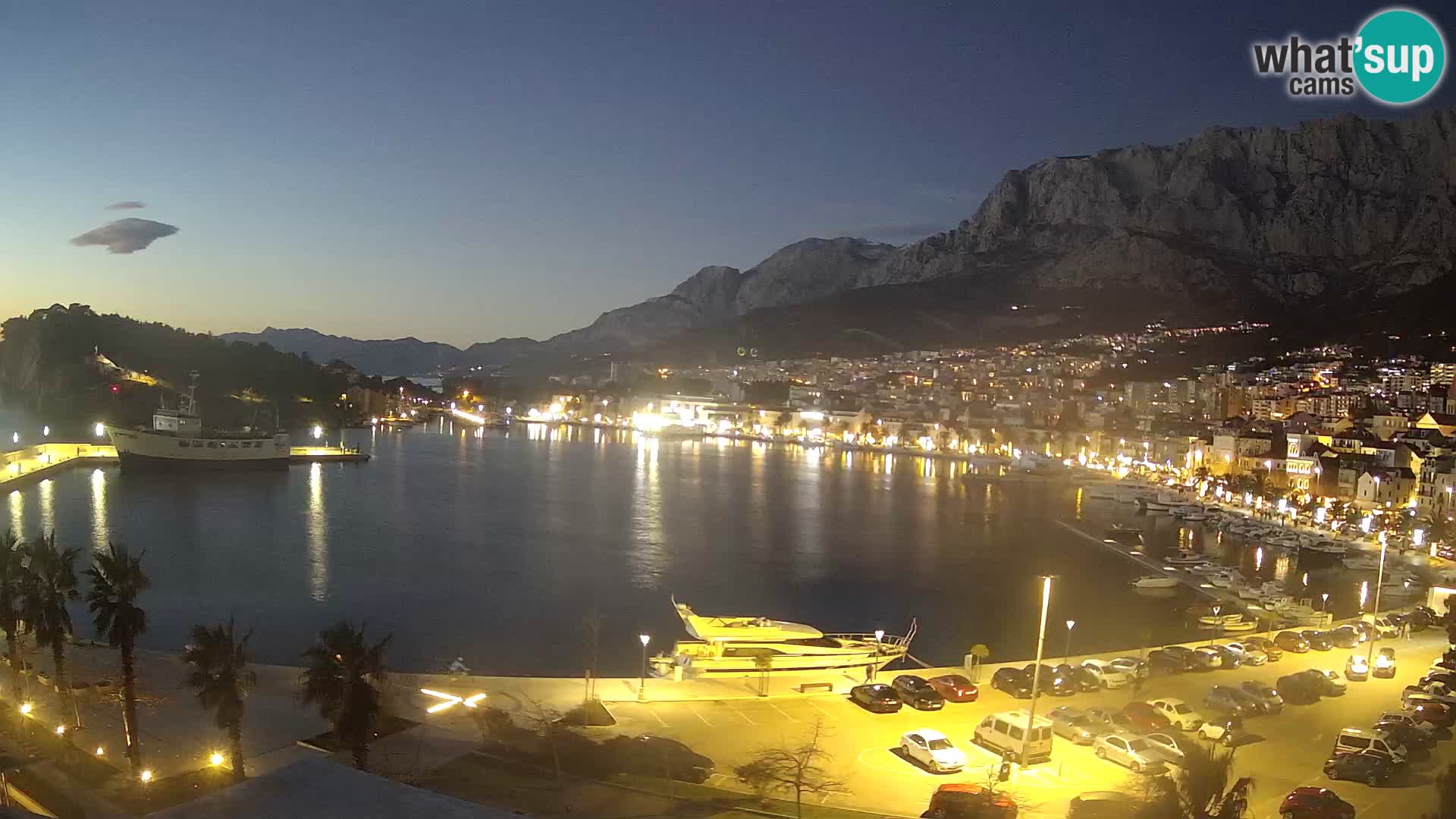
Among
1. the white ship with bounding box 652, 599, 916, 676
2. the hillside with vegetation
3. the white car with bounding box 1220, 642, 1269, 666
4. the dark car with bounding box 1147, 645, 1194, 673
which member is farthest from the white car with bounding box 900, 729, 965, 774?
the hillside with vegetation

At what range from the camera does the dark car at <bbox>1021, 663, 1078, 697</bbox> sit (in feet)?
27.4

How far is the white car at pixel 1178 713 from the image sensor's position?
24.1 ft

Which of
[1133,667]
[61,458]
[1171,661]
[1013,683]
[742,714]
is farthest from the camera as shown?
[61,458]

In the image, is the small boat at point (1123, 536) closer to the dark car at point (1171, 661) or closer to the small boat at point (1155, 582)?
the small boat at point (1155, 582)

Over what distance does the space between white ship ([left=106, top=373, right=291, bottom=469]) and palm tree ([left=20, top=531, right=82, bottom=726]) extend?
93.9 feet

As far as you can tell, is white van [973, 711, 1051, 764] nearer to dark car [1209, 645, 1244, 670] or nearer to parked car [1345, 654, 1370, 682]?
dark car [1209, 645, 1244, 670]

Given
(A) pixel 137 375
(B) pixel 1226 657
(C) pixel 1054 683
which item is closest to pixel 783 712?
(C) pixel 1054 683

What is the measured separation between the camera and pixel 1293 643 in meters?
10.6

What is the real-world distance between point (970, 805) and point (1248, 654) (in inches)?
240

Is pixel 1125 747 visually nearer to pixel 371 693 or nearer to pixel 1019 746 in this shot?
pixel 1019 746

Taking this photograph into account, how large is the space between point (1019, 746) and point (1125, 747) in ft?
2.29

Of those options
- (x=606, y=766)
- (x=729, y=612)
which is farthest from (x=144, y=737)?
(x=729, y=612)

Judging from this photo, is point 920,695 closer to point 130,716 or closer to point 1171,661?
point 1171,661

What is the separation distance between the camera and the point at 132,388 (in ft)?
167
